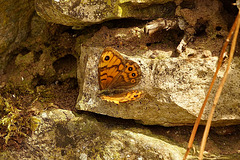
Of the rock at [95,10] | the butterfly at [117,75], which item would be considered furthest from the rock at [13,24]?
the butterfly at [117,75]

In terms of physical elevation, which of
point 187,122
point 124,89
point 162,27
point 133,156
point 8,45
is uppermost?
point 162,27

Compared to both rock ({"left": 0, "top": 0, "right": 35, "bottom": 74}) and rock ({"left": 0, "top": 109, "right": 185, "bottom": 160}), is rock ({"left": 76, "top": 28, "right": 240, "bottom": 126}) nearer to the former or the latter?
rock ({"left": 0, "top": 109, "right": 185, "bottom": 160})

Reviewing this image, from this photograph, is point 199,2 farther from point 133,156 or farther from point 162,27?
point 133,156

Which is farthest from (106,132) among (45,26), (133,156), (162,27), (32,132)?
(45,26)

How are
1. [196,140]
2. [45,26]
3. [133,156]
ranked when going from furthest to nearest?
1. [45,26]
2. [196,140]
3. [133,156]

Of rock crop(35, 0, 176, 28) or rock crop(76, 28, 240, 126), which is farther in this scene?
rock crop(35, 0, 176, 28)

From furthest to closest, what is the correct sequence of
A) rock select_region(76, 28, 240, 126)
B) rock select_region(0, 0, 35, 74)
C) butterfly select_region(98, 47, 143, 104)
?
rock select_region(0, 0, 35, 74)
butterfly select_region(98, 47, 143, 104)
rock select_region(76, 28, 240, 126)

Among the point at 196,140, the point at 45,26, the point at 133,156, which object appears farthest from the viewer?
the point at 45,26

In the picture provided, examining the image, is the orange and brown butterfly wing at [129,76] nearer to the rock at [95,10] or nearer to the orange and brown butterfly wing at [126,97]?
the orange and brown butterfly wing at [126,97]

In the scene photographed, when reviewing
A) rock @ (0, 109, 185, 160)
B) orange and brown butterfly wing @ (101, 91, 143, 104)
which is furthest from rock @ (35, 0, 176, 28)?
rock @ (0, 109, 185, 160)
